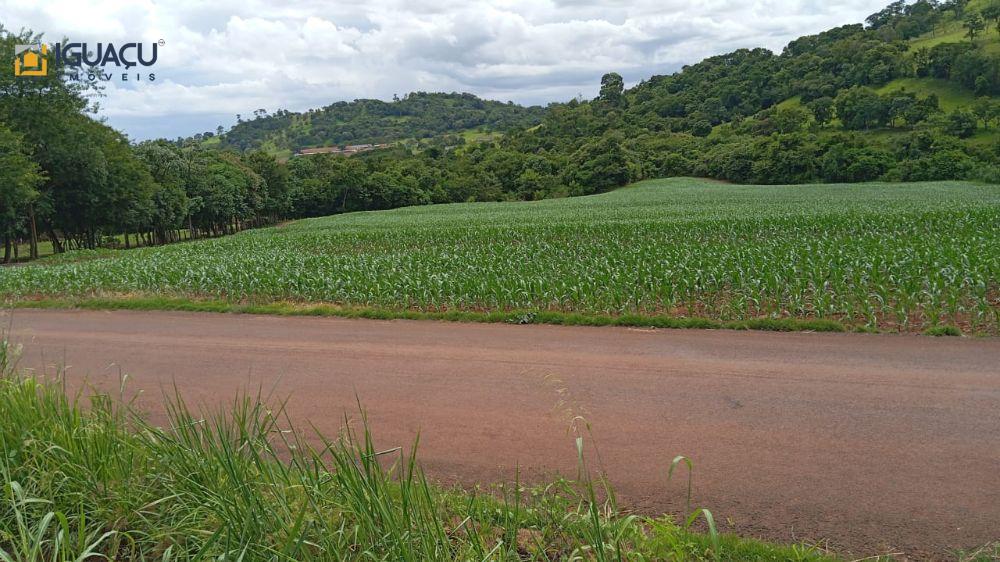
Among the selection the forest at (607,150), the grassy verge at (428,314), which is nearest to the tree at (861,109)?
the forest at (607,150)

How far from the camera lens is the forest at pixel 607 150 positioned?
39.2 meters

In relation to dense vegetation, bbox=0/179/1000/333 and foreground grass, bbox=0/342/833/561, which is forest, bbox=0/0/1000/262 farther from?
foreground grass, bbox=0/342/833/561

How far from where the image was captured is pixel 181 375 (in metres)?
9.03

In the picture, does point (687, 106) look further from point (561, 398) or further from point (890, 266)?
point (561, 398)

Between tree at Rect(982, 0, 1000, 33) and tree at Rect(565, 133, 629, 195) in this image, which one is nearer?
tree at Rect(565, 133, 629, 195)

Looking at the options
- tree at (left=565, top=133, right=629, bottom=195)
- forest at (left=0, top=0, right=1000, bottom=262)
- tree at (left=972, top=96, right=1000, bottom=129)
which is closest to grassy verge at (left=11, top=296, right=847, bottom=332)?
forest at (left=0, top=0, right=1000, bottom=262)

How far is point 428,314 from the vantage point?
1257 centimetres

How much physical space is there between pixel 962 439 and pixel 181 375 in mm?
9715

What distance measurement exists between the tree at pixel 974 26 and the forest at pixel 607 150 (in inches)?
15.2

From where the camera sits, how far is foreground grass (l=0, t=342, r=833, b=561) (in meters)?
3.21

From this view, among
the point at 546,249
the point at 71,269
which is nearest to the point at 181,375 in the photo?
the point at 546,249

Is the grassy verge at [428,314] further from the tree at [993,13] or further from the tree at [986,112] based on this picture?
the tree at [993,13]

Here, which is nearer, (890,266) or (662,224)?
(890,266)

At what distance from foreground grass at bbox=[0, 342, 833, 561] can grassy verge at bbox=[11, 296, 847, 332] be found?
271 inches
